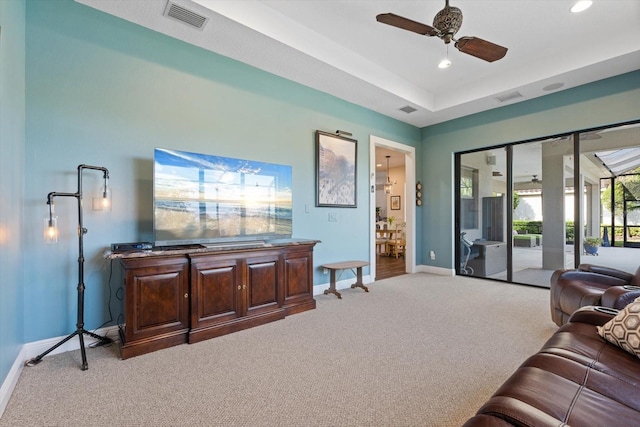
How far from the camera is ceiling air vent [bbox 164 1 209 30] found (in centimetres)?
266

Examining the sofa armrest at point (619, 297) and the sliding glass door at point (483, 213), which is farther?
the sliding glass door at point (483, 213)

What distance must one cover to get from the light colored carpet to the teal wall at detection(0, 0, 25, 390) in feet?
1.32

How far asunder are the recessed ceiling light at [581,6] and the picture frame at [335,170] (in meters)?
2.90

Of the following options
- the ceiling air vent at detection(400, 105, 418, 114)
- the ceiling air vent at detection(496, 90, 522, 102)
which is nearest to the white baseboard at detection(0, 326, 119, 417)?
the ceiling air vent at detection(400, 105, 418, 114)

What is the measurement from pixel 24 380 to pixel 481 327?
12.6 feet

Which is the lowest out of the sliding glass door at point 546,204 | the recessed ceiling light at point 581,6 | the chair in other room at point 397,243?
the chair in other room at point 397,243

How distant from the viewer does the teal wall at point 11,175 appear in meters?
1.83

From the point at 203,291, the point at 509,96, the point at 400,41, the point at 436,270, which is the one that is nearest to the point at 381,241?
the point at 436,270

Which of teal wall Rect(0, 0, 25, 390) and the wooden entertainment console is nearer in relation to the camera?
teal wall Rect(0, 0, 25, 390)

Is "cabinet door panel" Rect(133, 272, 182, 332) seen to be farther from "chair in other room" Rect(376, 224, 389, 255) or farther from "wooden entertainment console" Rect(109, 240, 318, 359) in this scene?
"chair in other room" Rect(376, 224, 389, 255)

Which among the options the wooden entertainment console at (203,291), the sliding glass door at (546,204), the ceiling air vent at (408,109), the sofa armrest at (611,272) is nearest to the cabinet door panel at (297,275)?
the wooden entertainment console at (203,291)

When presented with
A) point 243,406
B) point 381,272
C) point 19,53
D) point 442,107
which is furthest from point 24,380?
point 442,107

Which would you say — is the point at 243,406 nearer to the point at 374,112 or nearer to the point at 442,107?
the point at 374,112

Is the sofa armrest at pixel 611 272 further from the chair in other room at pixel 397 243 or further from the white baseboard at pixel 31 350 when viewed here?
the chair in other room at pixel 397 243
